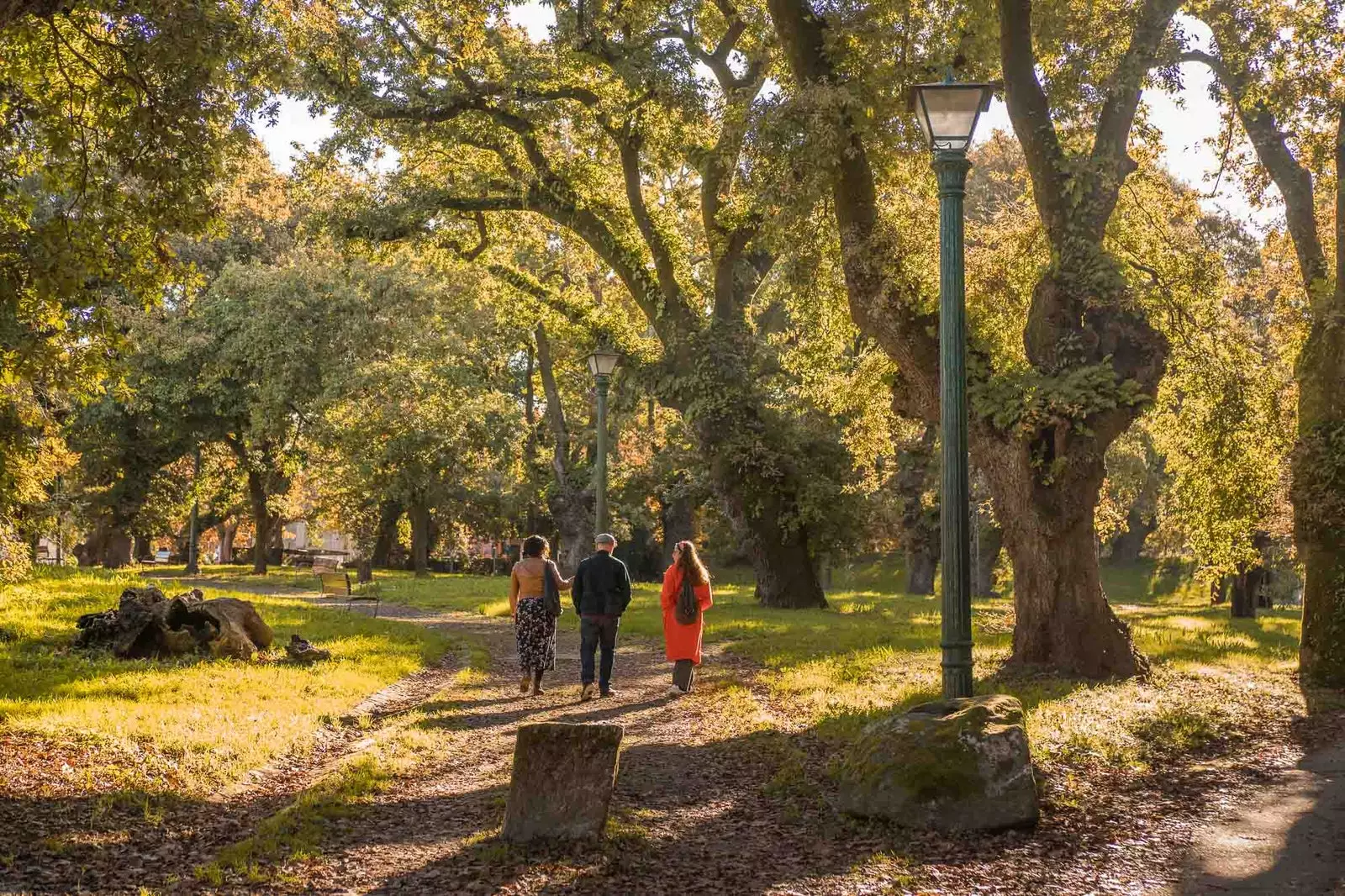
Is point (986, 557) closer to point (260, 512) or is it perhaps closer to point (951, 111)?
point (260, 512)

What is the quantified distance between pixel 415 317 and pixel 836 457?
16478mm

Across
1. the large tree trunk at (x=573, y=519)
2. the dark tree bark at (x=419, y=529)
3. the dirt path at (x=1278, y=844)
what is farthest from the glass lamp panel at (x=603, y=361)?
the dark tree bark at (x=419, y=529)

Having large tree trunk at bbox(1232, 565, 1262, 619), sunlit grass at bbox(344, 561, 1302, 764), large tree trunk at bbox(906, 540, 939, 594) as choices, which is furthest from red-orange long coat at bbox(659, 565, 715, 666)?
large tree trunk at bbox(906, 540, 939, 594)

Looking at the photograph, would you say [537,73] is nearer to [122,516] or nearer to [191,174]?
[191,174]

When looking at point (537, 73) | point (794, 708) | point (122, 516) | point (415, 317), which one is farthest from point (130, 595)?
point (122, 516)

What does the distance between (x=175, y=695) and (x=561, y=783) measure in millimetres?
5701

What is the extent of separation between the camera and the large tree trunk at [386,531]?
168 ft

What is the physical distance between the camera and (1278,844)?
22.6 ft

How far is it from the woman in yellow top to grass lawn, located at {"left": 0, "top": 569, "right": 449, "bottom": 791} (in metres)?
1.77

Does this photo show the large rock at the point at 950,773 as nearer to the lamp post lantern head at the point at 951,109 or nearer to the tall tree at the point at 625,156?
the lamp post lantern head at the point at 951,109

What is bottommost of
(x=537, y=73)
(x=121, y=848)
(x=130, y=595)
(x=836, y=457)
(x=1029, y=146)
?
(x=121, y=848)

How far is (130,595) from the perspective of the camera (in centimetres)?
1421

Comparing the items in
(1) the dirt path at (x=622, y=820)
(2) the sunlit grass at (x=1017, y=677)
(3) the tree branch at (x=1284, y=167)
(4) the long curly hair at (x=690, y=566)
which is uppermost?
(3) the tree branch at (x=1284, y=167)

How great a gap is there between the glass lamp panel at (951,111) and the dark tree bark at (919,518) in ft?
88.8
